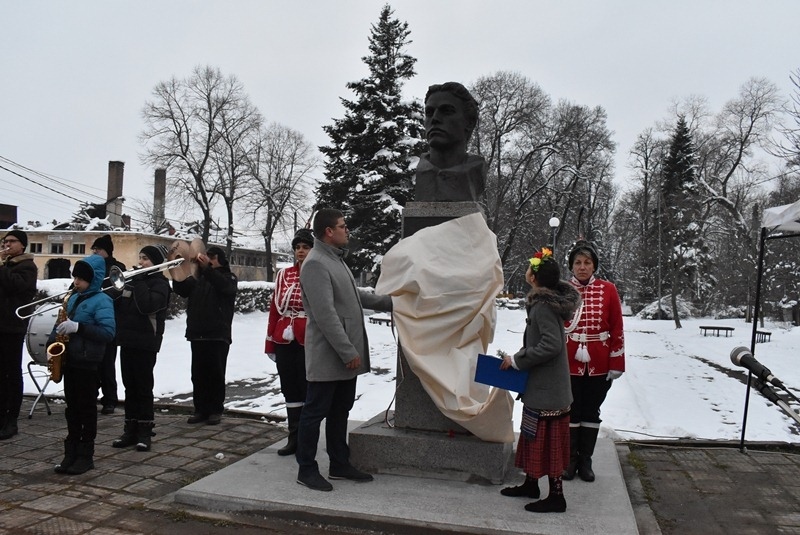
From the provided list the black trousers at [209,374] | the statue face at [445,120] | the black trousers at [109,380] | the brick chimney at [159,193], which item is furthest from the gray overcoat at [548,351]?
the brick chimney at [159,193]

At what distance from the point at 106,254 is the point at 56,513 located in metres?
3.36

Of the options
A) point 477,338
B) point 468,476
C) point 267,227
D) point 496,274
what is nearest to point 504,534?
point 468,476

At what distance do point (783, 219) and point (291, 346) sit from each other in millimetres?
5146

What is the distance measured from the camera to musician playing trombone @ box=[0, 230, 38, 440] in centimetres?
593

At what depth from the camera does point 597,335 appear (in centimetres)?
478

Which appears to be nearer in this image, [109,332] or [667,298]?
[109,332]

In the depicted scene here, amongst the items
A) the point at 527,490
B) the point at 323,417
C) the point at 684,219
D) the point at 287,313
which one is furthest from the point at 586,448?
the point at 684,219

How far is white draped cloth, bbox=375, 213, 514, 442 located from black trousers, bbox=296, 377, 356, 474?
57 centimetres

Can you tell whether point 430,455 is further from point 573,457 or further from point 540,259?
point 540,259

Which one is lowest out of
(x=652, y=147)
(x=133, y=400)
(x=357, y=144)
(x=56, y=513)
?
(x=56, y=513)

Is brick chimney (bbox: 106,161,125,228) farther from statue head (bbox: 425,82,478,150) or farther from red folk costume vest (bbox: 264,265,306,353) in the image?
statue head (bbox: 425,82,478,150)

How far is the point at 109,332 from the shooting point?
492 cm

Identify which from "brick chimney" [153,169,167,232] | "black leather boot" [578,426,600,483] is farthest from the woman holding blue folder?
"brick chimney" [153,169,167,232]

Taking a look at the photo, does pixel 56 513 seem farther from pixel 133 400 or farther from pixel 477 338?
pixel 477 338
